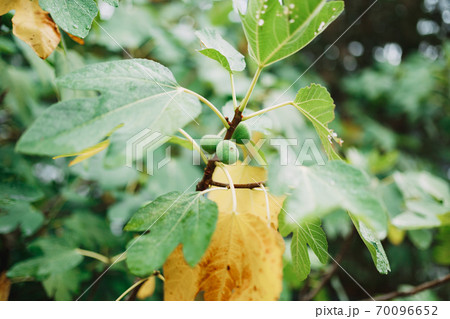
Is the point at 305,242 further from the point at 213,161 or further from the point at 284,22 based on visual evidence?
the point at 284,22

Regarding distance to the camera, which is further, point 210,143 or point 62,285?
point 62,285

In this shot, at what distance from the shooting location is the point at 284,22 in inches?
20.5

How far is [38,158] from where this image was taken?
4.74 ft

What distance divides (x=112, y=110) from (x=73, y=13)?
26 centimetres

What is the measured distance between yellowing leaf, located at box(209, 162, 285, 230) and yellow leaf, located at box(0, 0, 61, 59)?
0.51 m

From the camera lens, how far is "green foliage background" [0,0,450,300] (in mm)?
1093

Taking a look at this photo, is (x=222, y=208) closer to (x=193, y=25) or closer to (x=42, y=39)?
(x=42, y=39)

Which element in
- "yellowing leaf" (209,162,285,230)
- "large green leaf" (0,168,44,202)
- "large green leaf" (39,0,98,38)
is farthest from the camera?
"large green leaf" (0,168,44,202)

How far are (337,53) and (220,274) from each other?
10.7 feet

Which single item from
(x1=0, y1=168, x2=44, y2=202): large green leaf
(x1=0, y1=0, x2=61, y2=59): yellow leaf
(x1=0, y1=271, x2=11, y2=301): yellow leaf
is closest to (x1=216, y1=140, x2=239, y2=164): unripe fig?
(x1=0, y1=0, x2=61, y2=59): yellow leaf

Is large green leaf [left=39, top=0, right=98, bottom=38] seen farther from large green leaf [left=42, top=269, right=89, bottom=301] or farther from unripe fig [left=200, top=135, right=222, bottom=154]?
large green leaf [left=42, top=269, right=89, bottom=301]

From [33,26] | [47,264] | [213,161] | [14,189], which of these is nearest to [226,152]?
[213,161]

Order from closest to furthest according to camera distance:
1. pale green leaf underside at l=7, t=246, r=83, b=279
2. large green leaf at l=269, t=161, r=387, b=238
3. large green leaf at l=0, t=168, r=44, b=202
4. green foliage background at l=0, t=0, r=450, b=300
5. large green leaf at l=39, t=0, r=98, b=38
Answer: large green leaf at l=269, t=161, r=387, b=238, large green leaf at l=39, t=0, r=98, b=38, large green leaf at l=0, t=168, r=44, b=202, pale green leaf underside at l=7, t=246, r=83, b=279, green foliage background at l=0, t=0, r=450, b=300
